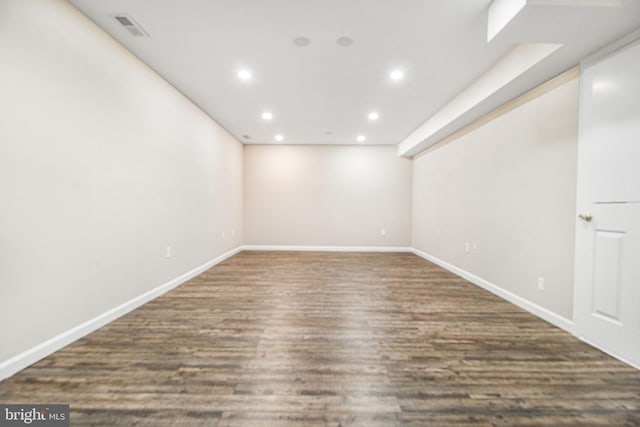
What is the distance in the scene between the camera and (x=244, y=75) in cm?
266

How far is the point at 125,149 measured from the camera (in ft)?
7.39

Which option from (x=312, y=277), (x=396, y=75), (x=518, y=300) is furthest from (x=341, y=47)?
(x=518, y=300)

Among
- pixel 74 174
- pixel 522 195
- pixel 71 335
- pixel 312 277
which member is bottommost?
pixel 312 277

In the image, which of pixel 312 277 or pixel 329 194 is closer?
pixel 312 277

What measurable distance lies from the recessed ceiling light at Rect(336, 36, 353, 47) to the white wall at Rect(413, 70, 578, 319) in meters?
1.86

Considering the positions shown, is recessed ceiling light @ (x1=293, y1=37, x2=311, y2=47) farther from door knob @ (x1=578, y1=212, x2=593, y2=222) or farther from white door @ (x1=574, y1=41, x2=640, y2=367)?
door knob @ (x1=578, y1=212, x2=593, y2=222)

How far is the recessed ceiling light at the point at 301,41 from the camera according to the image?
2062 millimetres

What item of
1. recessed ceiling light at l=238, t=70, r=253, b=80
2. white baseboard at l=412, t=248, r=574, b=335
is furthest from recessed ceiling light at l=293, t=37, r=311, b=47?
white baseboard at l=412, t=248, r=574, b=335

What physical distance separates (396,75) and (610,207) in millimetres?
2101

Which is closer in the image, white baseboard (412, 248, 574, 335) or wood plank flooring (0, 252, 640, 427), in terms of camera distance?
wood plank flooring (0, 252, 640, 427)

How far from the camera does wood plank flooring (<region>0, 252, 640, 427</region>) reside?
3.92ft

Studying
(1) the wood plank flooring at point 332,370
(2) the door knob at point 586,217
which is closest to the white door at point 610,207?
(2) the door knob at point 586,217

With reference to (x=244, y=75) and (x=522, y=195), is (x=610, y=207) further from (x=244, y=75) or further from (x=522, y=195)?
(x=244, y=75)

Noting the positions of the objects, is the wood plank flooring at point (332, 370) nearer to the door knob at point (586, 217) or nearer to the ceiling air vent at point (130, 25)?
the door knob at point (586, 217)
